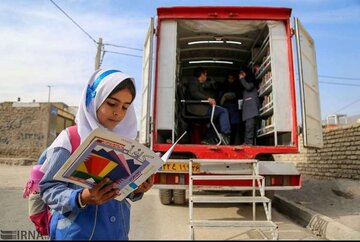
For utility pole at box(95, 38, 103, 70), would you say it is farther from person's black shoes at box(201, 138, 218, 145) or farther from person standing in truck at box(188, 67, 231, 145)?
person's black shoes at box(201, 138, 218, 145)

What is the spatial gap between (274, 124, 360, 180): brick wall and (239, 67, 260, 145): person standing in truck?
9.99 ft

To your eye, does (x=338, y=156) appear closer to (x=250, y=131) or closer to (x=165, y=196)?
(x=250, y=131)

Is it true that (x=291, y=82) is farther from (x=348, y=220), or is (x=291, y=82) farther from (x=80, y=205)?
(x=80, y=205)

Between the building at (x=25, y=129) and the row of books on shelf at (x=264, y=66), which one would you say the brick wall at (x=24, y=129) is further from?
the row of books on shelf at (x=264, y=66)

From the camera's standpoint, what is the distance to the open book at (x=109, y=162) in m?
1.38

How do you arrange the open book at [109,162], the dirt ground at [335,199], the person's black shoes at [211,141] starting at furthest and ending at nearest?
1. the person's black shoes at [211,141]
2. the dirt ground at [335,199]
3. the open book at [109,162]

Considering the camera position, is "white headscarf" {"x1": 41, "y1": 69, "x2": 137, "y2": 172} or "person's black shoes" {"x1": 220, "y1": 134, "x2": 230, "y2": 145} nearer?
"white headscarf" {"x1": 41, "y1": 69, "x2": 137, "y2": 172}


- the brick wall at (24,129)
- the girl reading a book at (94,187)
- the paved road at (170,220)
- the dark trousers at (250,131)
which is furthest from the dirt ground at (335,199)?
the brick wall at (24,129)

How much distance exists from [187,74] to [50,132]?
52.9 feet

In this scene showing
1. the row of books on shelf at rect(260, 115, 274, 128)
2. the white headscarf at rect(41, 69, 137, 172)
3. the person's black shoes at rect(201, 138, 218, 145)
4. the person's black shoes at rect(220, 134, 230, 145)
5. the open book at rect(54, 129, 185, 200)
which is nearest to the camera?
the open book at rect(54, 129, 185, 200)

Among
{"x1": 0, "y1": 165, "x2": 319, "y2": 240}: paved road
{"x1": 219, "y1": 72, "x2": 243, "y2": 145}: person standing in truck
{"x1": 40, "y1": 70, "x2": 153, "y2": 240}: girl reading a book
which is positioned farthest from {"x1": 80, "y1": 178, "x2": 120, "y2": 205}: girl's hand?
{"x1": 219, "y1": 72, "x2": 243, "y2": 145}: person standing in truck

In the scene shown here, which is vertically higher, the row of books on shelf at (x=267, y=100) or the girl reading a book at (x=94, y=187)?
the row of books on shelf at (x=267, y=100)

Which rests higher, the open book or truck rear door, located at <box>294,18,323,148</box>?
truck rear door, located at <box>294,18,323,148</box>

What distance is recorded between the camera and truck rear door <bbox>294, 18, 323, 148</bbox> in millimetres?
5195
